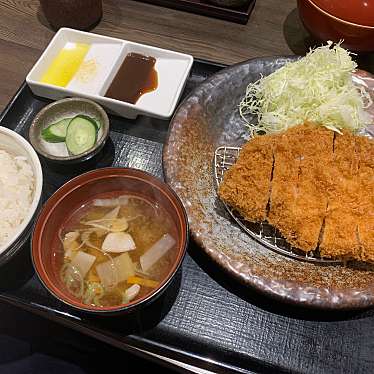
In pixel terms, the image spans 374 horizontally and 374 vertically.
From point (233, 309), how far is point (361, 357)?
53 centimetres

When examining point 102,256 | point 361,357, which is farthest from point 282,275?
point 102,256

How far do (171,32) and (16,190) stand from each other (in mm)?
1601

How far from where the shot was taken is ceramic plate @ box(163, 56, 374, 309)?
1.80 m

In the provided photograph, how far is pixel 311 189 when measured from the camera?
78.4 inches

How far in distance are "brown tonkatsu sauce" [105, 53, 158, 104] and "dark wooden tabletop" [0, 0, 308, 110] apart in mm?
355

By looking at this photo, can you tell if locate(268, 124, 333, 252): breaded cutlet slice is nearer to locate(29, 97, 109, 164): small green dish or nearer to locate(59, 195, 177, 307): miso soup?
locate(59, 195, 177, 307): miso soup

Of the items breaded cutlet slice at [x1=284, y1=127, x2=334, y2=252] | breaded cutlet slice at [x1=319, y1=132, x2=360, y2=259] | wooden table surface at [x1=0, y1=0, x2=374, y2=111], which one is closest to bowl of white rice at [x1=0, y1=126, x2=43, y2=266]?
wooden table surface at [x1=0, y1=0, x2=374, y2=111]

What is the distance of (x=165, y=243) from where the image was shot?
6.20 ft

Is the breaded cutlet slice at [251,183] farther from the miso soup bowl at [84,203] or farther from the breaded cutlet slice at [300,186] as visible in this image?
the miso soup bowl at [84,203]

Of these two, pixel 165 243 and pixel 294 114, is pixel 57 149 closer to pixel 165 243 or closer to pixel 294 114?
pixel 165 243

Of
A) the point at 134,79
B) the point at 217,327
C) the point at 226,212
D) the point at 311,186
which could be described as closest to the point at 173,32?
the point at 134,79

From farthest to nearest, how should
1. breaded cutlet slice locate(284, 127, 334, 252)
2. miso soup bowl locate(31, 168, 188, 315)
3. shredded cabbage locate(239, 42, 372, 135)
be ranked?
shredded cabbage locate(239, 42, 372, 135) → breaded cutlet slice locate(284, 127, 334, 252) → miso soup bowl locate(31, 168, 188, 315)

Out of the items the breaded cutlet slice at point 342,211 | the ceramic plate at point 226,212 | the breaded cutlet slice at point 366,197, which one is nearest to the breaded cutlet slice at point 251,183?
the ceramic plate at point 226,212

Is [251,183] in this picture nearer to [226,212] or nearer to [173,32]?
[226,212]
